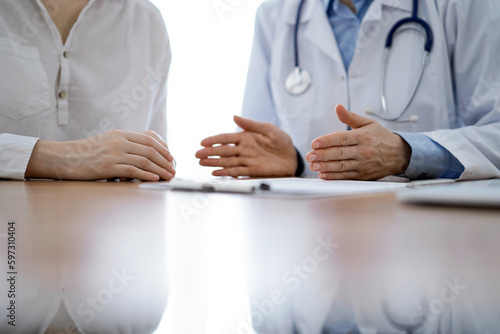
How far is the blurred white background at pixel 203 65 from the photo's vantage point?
2.57 m

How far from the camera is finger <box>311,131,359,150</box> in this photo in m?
0.87

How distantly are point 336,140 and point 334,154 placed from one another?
0.11 feet

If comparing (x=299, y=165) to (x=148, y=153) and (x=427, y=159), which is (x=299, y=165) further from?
(x=148, y=153)

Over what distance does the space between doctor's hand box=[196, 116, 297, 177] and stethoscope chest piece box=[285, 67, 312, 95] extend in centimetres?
27

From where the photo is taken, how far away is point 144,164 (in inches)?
33.9

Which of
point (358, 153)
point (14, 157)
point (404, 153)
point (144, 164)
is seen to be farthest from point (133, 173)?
point (404, 153)

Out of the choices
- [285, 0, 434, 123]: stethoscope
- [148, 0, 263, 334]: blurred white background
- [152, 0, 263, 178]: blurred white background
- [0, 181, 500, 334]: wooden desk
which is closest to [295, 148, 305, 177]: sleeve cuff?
[285, 0, 434, 123]: stethoscope

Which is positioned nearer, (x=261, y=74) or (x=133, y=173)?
(x=133, y=173)

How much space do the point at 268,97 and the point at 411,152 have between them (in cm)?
71

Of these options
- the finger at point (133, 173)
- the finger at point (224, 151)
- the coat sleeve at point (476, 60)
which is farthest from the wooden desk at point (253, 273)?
the coat sleeve at point (476, 60)

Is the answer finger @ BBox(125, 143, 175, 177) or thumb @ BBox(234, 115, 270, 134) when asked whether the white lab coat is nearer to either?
thumb @ BBox(234, 115, 270, 134)

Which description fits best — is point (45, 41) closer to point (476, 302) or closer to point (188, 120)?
point (476, 302)

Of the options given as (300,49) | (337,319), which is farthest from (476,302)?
(300,49)

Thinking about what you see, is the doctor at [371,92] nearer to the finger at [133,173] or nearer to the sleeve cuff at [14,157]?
the finger at [133,173]
